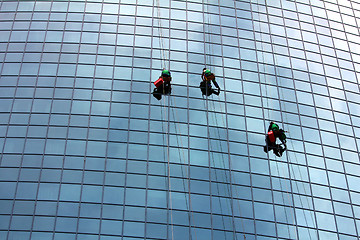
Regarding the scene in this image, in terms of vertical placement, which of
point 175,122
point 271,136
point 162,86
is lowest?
point 271,136

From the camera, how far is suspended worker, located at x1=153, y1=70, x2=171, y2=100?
153ft

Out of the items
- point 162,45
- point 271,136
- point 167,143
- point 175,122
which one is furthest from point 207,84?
point 271,136

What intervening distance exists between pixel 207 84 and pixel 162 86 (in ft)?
13.9

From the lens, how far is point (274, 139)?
47.3 m

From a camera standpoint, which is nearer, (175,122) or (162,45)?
(175,122)

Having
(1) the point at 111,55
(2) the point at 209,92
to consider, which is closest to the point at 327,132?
(2) the point at 209,92

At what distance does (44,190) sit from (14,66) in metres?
13.5

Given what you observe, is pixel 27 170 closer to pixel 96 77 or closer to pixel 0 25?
pixel 96 77

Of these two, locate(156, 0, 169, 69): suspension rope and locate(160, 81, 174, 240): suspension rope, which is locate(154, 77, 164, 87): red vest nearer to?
locate(160, 81, 174, 240): suspension rope

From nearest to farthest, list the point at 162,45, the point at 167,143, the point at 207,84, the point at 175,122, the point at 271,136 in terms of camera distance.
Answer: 1. the point at 167,143
2. the point at 271,136
3. the point at 175,122
4. the point at 207,84
5. the point at 162,45

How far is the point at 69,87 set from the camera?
48719 millimetres

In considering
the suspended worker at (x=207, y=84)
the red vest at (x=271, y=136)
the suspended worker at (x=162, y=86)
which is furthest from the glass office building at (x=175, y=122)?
the red vest at (x=271, y=136)

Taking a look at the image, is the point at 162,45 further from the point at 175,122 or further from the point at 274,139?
the point at 274,139

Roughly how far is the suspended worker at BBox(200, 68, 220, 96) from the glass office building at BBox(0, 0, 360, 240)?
0.72 metres
